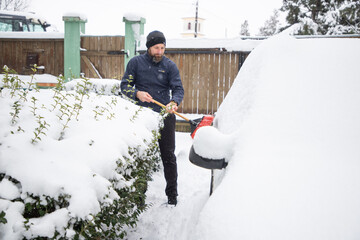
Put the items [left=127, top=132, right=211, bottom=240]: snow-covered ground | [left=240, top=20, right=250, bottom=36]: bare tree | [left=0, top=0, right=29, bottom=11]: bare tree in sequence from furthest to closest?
[left=240, top=20, right=250, bottom=36]: bare tree
[left=0, top=0, right=29, bottom=11]: bare tree
[left=127, top=132, right=211, bottom=240]: snow-covered ground

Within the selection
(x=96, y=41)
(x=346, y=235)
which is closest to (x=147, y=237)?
(x=346, y=235)

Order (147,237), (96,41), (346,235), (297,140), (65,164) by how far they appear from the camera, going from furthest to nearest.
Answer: (96,41), (147,237), (297,140), (65,164), (346,235)

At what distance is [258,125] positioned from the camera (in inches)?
67.0

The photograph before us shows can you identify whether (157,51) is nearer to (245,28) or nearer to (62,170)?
(62,170)

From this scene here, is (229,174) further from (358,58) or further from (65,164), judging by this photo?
(358,58)

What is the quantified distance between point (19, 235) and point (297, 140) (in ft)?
4.59

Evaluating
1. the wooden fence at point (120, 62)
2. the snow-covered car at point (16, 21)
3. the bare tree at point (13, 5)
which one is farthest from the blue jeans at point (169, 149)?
the bare tree at point (13, 5)

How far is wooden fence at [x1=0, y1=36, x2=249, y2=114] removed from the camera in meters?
7.72

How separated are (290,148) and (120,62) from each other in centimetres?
771

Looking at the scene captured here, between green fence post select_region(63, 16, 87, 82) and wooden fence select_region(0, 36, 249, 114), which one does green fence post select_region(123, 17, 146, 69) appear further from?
green fence post select_region(63, 16, 87, 82)

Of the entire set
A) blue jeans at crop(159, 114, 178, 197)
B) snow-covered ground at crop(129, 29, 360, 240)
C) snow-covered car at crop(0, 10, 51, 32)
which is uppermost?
snow-covered car at crop(0, 10, 51, 32)

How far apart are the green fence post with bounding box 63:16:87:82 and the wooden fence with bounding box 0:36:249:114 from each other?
0.59 ft

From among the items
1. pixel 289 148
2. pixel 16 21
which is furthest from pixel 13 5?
pixel 289 148

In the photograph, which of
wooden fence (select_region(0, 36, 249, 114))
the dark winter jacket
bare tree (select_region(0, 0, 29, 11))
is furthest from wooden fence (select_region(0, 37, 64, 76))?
bare tree (select_region(0, 0, 29, 11))
